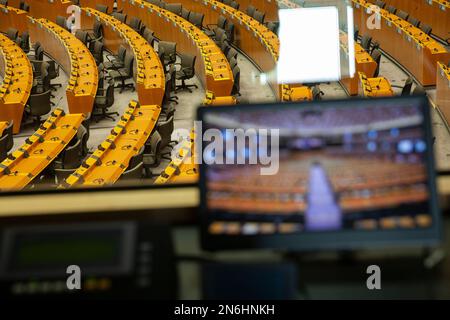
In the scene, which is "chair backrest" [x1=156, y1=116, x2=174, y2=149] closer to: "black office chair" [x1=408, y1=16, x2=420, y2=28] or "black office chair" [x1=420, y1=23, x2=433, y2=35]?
"black office chair" [x1=420, y1=23, x2=433, y2=35]

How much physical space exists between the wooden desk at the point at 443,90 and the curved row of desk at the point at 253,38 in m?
2.37

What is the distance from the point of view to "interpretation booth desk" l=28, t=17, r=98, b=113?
497 inches

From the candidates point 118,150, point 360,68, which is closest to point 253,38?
point 360,68

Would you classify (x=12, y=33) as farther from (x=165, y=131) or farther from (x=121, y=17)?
(x=165, y=131)

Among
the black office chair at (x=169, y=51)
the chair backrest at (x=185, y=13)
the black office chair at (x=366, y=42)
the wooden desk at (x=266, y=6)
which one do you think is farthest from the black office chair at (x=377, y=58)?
the chair backrest at (x=185, y=13)

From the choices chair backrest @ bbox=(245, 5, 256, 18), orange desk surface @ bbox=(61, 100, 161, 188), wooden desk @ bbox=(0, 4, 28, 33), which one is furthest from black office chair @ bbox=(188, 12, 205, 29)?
orange desk surface @ bbox=(61, 100, 161, 188)

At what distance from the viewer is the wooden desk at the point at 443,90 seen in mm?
11805

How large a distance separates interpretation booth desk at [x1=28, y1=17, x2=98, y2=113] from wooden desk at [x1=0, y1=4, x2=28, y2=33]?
3.71 ft

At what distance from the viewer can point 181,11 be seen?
18.8 m

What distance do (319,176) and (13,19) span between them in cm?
1932

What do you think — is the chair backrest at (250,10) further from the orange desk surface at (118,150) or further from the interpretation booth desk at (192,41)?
the orange desk surface at (118,150)

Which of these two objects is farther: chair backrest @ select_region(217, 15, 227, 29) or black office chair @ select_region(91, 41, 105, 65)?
chair backrest @ select_region(217, 15, 227, 29)

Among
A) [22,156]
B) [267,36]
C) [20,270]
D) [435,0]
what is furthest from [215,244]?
[435,0]

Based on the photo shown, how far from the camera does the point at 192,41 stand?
15.6 m
